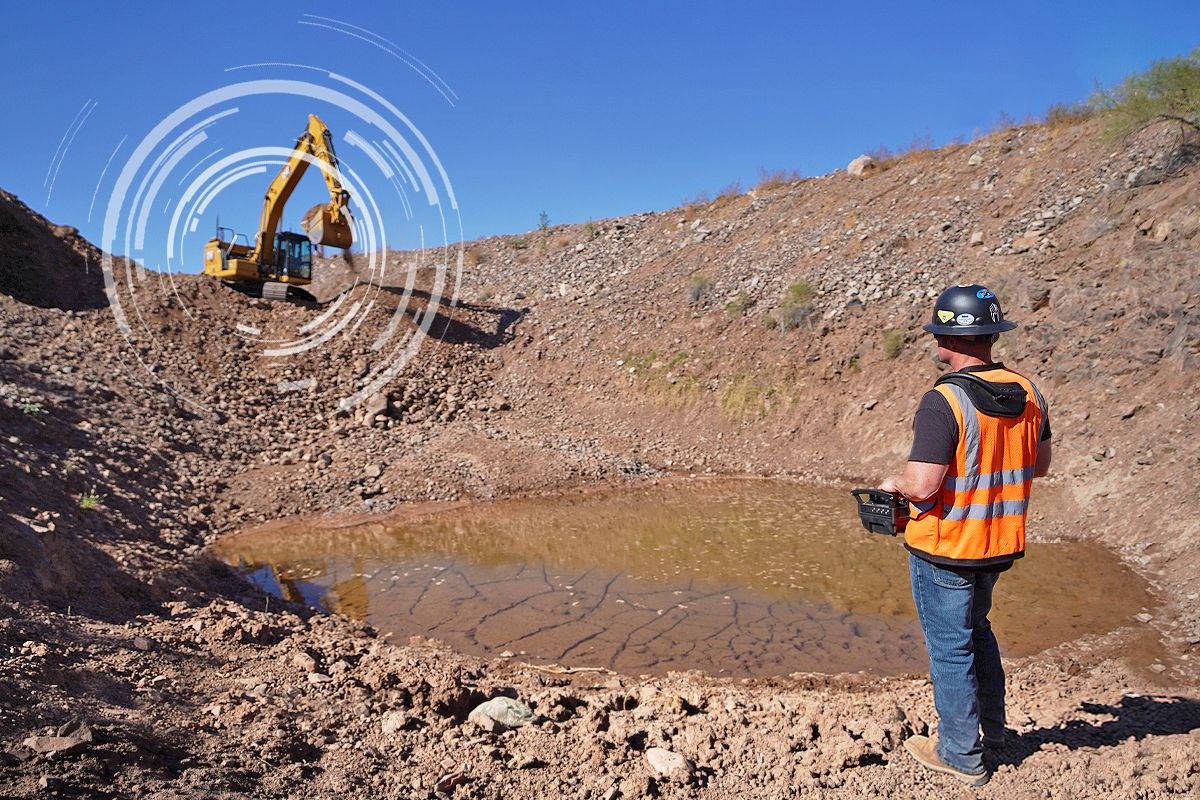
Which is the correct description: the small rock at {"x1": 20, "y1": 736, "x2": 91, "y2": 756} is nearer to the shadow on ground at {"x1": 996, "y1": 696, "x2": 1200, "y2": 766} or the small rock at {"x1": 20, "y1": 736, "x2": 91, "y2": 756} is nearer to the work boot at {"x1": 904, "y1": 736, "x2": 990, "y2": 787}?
the work boot at {"x1": 904, "y1": 736, "x2": 990, "y2": 787}

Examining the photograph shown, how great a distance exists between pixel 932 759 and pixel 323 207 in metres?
18.6

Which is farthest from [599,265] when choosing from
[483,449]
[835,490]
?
[835,490]

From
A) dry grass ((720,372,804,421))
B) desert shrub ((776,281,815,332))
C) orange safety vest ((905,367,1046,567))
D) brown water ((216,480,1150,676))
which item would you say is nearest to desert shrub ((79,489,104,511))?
brown water ((216,480,1150,676))

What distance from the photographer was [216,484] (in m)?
11.7

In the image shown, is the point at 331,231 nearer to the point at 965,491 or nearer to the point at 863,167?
the point at 965,491

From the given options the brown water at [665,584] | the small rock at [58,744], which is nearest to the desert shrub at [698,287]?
the brown water at [665,584]

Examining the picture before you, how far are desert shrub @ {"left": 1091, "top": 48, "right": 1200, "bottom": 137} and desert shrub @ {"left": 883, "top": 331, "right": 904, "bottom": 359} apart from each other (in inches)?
236

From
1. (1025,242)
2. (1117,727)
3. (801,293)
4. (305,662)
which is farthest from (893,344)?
(305,662)

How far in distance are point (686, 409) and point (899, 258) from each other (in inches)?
251

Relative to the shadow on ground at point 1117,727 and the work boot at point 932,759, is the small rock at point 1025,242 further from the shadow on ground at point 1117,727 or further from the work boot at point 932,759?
the work boot at point 932,759

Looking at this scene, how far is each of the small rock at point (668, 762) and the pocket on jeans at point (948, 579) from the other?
1467 mm

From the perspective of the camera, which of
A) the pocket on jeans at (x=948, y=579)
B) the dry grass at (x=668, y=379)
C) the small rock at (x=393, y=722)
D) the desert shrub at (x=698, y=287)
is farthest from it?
the desert shrub at (x=698, y=287)

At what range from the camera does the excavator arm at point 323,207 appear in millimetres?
15883

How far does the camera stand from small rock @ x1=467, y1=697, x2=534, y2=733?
12.2 ft
